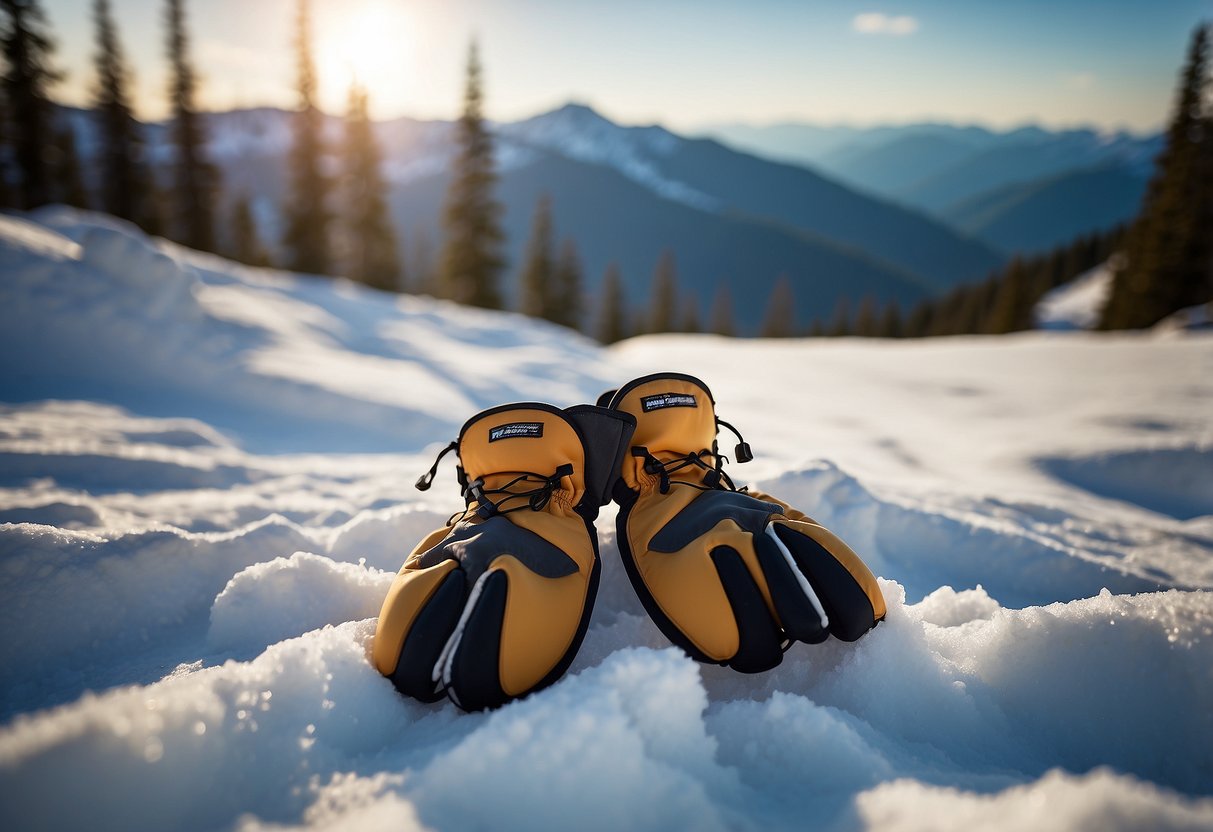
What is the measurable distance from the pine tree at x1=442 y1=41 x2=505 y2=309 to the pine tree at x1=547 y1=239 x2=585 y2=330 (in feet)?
12.2

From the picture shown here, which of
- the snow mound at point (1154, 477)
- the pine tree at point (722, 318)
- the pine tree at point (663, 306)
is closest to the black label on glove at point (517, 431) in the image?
the snow mound at point (1154, 477)

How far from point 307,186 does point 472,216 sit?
653 cm

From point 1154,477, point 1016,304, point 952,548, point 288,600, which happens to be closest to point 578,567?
A: point 288,600

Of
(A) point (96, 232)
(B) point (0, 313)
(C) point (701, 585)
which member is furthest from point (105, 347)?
(C) point (701, 585)

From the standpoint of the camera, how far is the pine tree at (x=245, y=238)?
2592 cm

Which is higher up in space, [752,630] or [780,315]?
[752,630]

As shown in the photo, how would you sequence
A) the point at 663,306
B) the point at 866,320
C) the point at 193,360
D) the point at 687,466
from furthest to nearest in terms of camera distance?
the point at 866,320
the point at 663,306
the point at 193,360
the point at 687,466

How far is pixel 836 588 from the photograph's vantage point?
136 cm

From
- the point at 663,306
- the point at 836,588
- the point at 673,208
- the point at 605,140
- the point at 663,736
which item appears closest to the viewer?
the point at 663,736

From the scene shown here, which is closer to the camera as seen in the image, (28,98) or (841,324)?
(28,98)

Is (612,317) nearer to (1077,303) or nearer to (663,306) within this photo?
(663,306)

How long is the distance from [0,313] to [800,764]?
494 cm

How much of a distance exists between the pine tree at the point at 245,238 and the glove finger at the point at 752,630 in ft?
98.9

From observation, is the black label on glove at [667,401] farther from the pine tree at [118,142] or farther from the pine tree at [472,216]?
the pine tree at [118,142]
